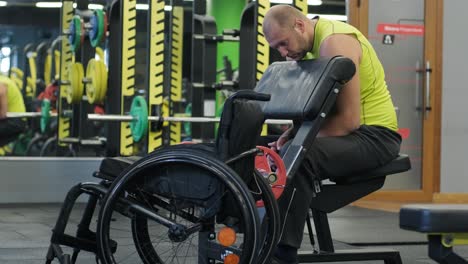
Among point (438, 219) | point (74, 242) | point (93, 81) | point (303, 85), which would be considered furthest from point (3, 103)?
point (438, 219)

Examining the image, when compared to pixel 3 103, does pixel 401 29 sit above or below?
above

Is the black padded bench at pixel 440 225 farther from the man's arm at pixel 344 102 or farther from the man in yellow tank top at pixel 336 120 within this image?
the man's arm at pixel 344 102

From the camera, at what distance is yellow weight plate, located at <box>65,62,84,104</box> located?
617 cm

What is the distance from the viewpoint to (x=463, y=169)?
6305 mm

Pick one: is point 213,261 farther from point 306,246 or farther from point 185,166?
point 306,246

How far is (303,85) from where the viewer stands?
8.32 ft

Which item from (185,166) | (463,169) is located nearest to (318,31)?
(185,166)

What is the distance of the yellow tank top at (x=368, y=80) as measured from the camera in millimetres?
2725

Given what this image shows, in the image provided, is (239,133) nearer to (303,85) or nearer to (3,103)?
(303,85)

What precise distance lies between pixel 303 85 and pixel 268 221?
49 cm

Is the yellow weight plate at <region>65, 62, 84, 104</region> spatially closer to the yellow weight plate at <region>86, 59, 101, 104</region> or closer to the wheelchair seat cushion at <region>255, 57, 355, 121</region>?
the yellow weight plate at <region>86, 59, 101, 104</region>

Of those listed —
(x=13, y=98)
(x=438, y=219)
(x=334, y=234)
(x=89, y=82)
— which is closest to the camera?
(x=438, y=219)

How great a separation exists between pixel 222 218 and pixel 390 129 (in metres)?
0.77

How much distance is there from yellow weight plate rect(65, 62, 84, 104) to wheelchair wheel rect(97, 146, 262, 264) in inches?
154
